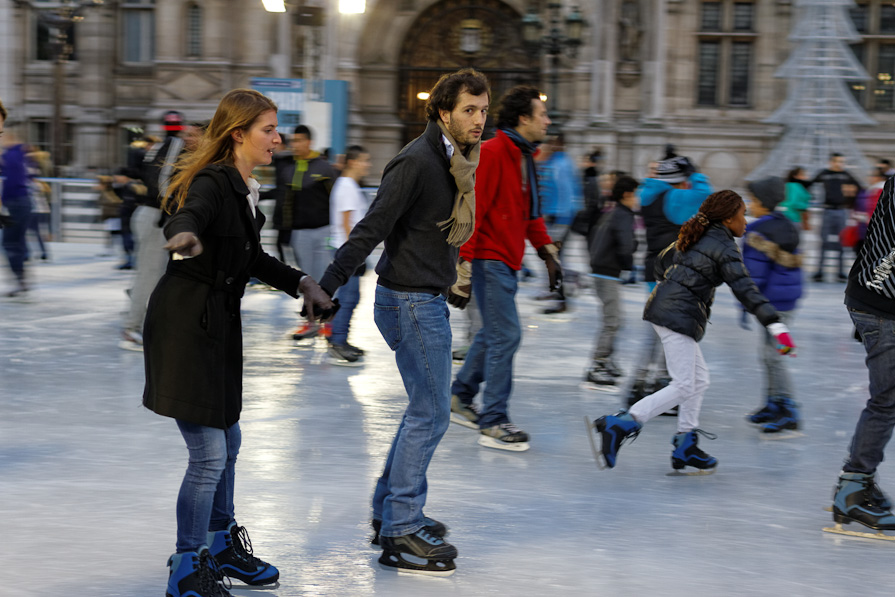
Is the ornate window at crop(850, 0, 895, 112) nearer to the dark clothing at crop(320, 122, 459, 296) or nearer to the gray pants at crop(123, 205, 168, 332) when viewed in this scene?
the gray pants at crop(123, 205, 168, 332)

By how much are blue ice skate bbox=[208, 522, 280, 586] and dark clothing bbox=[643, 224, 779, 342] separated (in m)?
2.80

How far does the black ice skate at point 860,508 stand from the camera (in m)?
5.02

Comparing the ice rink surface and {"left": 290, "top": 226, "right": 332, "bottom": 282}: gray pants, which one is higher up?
{"left": 290, "top": 226, "right": 332, "bottom": 282}: gray pants

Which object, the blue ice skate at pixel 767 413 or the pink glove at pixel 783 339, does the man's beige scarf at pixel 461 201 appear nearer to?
the pink glove at pixel 783 339

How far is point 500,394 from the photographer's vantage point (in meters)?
6.43

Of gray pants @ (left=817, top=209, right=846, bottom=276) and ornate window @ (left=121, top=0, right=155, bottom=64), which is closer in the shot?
gray pants @ (left=817, top=209, right=846, bottom=276)

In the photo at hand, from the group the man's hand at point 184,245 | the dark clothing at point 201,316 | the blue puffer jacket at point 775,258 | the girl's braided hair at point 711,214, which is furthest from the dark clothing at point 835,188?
the man's hand at point 184,245

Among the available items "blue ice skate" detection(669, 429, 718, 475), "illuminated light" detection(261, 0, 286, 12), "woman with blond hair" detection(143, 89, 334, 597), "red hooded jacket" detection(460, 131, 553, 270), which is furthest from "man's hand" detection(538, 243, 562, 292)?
"illuminated light" detection(261, 0, 286, 12)

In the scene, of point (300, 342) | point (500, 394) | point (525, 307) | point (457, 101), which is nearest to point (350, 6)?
point (525, 307)

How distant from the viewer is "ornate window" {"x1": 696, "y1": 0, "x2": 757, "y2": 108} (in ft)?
76.0

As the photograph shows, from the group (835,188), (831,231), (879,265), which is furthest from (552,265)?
(835,188)

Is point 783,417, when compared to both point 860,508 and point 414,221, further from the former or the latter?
point 414,221

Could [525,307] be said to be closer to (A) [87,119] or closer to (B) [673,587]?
(B) [673,587]

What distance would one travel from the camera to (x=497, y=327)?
629cm
